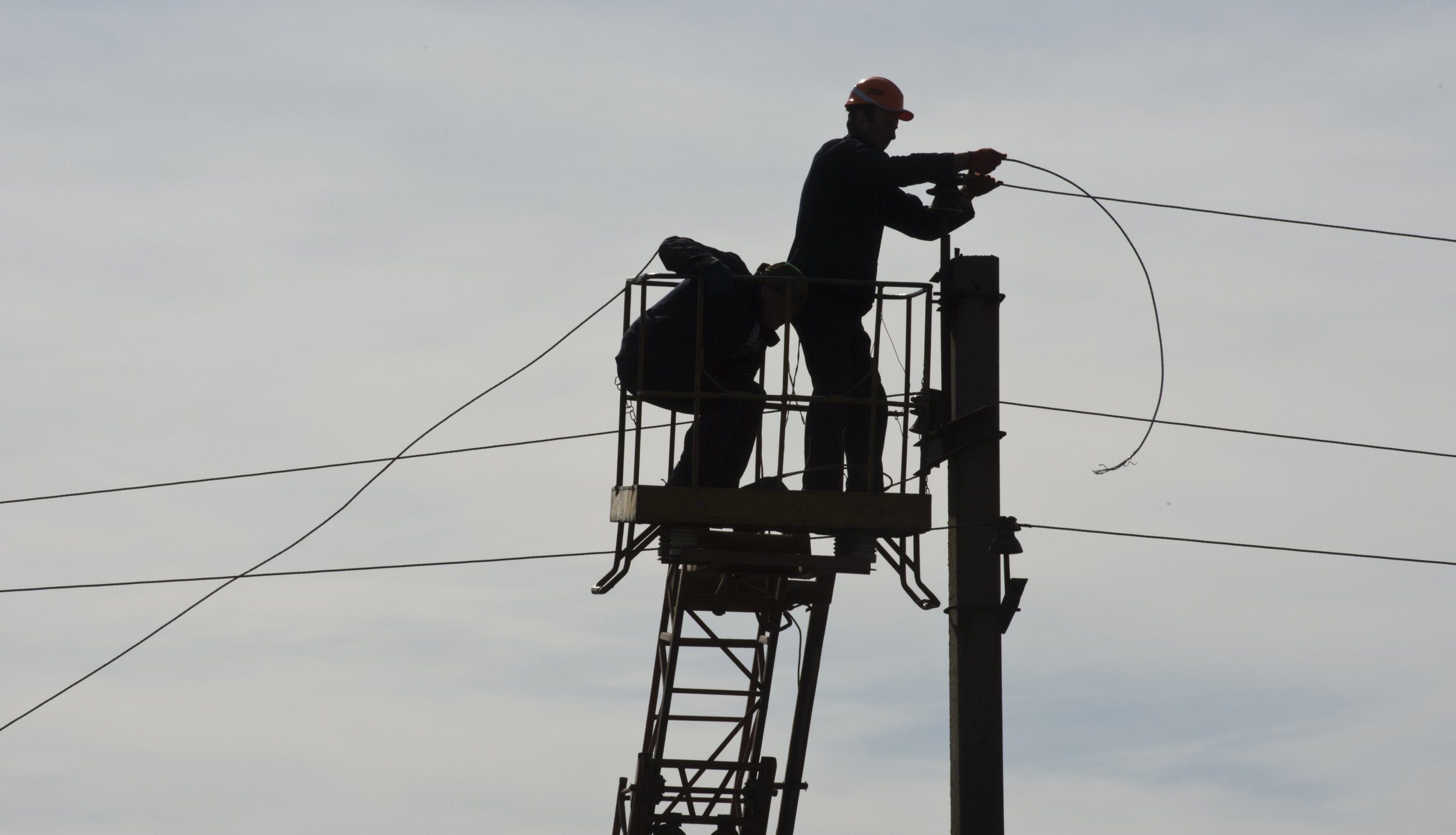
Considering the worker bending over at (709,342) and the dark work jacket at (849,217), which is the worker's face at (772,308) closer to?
the worker bending over at (709,342)

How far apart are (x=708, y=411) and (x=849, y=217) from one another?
59.2 inches

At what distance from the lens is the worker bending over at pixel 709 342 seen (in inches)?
421

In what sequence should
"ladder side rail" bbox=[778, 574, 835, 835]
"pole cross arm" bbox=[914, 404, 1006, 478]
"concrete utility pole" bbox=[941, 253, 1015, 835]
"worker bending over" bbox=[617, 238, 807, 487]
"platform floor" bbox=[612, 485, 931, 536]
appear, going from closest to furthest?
"concrete utility pole" bbox=[941, 253, 1015, 835] < "pole cross arm" bbox=[914, 404, 1006, 478] < "platform floor" bbox=[612, 485, 931, 536] < "worker bending over" bbox=[617, 238, 807, 487] < "ladder side rail" bbox=[778, 574, 835, 835]

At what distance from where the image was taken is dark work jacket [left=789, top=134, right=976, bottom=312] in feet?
35.5

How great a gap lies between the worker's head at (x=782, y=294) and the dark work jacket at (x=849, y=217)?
0.73 feet

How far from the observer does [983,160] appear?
1052 centimetres

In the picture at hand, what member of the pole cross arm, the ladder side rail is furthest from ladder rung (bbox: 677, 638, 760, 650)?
the pole cross arm

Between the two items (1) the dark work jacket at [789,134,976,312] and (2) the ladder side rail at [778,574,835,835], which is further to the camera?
(2) the ladder side rail at [778,574,835,835]

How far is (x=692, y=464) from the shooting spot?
10695 millimetres

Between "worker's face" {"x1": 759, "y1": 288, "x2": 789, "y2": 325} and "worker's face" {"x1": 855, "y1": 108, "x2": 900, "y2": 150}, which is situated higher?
"worker's face" {"x1": 855, "y1": 108, "x2": 900, "y2": 150}

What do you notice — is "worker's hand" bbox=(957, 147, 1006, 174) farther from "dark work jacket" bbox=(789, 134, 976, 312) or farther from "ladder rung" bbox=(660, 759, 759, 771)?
"ladder rung" bbox=(660, 759, 759, 771)

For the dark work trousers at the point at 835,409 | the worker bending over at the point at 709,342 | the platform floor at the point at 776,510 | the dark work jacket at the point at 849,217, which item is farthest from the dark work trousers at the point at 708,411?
the dark work jacket at the point at 849,217

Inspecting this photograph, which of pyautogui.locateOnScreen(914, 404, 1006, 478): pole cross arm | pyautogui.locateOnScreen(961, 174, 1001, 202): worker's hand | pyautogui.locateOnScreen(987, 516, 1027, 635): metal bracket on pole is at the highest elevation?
pyautogui.locateOnScreen(961, 174, 1001, 202): worker's hand

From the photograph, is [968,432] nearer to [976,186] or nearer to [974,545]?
[974,545]
